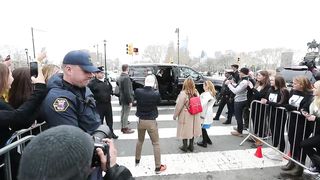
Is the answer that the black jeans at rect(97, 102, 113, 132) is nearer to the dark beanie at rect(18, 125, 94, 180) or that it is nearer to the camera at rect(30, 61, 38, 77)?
the camera at rect(30, 61, 38, 77)

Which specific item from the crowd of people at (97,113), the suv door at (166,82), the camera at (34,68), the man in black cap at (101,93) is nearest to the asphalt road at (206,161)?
the crowd of people at (97,113)

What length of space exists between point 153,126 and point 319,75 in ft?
12.9

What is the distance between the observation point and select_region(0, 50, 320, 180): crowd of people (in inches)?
34.8

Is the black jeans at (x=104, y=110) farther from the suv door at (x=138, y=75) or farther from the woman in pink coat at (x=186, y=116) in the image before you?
the suv door at (x=138, y=75)

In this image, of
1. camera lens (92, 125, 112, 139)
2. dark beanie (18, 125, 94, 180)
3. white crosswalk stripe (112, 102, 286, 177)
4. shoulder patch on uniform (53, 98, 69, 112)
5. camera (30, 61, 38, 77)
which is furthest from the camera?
white crosswalk stripe (112, 102, 286, 177)

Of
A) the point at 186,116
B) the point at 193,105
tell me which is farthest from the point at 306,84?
the point at 186,116

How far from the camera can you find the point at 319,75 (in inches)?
219

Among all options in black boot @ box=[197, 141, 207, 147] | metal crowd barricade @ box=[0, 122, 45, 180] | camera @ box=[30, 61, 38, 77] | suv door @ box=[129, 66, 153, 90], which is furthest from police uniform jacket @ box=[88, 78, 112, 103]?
suv door @ box=[129, 66, 153, 90]

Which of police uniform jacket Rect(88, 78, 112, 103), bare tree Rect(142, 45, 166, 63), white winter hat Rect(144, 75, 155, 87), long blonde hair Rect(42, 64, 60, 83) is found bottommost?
police uniform jacket Rect(88, 78, 112, 103)

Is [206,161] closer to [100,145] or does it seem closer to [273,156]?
[273,156]

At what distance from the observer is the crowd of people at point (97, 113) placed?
34.8 inches

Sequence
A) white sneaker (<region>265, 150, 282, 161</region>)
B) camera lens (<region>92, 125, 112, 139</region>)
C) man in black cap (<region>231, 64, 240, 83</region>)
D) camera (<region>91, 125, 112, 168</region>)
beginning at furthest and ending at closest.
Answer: man in black cap (<region>231, 64, 240, 83</region>), white sneaker (<region>265, 150, 282, 161</region>), camera lens (<region>92, 125, 112, 139</region>), camera (<region>91, 125, 112, 168</region>)

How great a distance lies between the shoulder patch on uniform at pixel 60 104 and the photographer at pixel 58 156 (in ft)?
2.99

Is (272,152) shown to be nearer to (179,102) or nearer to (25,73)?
(179,102)
